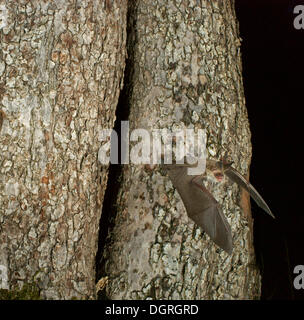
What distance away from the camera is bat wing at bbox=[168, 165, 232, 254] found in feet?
6.62

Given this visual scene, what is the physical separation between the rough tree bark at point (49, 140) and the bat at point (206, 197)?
397 millimetres

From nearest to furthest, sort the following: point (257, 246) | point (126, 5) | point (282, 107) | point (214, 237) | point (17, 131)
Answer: point (17, 131) → point (214, 237) → point (126, 5) → point (257, 246) → point (282, 107)

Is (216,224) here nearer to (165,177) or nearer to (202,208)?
(202,208)

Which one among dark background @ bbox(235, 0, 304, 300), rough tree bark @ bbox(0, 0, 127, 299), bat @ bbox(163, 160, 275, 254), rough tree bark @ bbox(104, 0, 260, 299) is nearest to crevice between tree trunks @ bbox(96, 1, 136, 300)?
rough tree bark @ bbox(104, 0, 260, 299)

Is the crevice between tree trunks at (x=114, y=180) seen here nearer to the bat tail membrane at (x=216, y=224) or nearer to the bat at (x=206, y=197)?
the bat at (x=206, y=197)

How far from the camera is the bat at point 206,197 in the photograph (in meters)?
2.02

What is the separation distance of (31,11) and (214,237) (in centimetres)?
127

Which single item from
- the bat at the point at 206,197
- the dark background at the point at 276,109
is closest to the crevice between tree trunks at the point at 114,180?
the bat at the point at 206,197

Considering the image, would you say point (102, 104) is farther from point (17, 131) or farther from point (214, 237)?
point (214, 237)

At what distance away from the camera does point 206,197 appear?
2.03m

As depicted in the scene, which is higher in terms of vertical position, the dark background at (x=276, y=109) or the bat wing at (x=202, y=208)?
the dark background at (x=276, y=109)

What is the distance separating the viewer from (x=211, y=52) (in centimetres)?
227

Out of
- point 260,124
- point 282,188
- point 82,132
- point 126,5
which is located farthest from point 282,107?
point 82,132

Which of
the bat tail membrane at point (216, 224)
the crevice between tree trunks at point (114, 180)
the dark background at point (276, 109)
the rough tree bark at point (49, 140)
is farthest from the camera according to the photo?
the dark background at point (276, 109)
